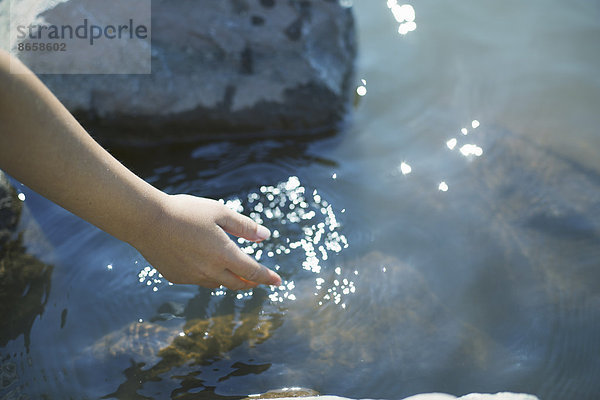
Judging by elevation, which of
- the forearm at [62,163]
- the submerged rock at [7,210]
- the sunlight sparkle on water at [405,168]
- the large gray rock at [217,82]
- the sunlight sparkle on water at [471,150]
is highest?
the large gray rock at [217,82]

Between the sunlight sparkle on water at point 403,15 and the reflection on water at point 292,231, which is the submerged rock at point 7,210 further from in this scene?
the sunlight sparkle on water at point 403,15

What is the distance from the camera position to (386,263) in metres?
2.62

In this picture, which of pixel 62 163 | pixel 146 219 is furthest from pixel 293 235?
pixel 62 163

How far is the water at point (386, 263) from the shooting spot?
7.36 ft

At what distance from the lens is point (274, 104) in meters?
3.32

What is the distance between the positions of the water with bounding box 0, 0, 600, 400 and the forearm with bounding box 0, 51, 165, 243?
0.68m

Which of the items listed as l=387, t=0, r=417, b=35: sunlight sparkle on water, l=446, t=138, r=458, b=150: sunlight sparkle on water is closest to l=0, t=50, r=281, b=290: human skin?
l=446, t=138, r=458, b=150: sunlight sparkle on water

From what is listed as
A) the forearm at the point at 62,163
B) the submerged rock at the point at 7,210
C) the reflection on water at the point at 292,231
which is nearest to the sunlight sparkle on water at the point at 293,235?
the reflection on water at the point at 292,231

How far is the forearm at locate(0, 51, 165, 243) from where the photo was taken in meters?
1.56

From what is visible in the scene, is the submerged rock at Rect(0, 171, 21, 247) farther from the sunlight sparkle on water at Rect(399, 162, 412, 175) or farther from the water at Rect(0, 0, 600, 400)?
the sunlight sparkle on water at Rect(399, 162, 412, 175)

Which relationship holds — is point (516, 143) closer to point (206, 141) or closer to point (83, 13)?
point (206, 141)

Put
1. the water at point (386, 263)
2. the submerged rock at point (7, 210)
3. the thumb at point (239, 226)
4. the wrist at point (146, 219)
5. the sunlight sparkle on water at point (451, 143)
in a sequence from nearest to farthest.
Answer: the wrist at point (146, 219), the thumb at point (239, 226), the water at point (386, 263), the submerged rock at point (7, 210), the sunlight sparkle on water at point (451, 143)

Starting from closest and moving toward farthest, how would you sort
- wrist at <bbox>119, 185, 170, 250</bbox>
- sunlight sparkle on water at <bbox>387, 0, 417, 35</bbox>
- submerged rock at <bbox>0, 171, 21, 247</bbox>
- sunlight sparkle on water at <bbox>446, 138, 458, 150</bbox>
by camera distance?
→ wrist at <bbox>119, 185, 170, 250</bbox> < submerged rock at <bbox>0, 171, 21, 247</bbox> < sunlight sparkle on water at <bbox>446, 138, 458, 150</bbox> < sunlight sparkle on water at <bbox>387, 0, 417, 35</bbox>

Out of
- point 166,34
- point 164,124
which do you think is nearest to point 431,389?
point 164,124
